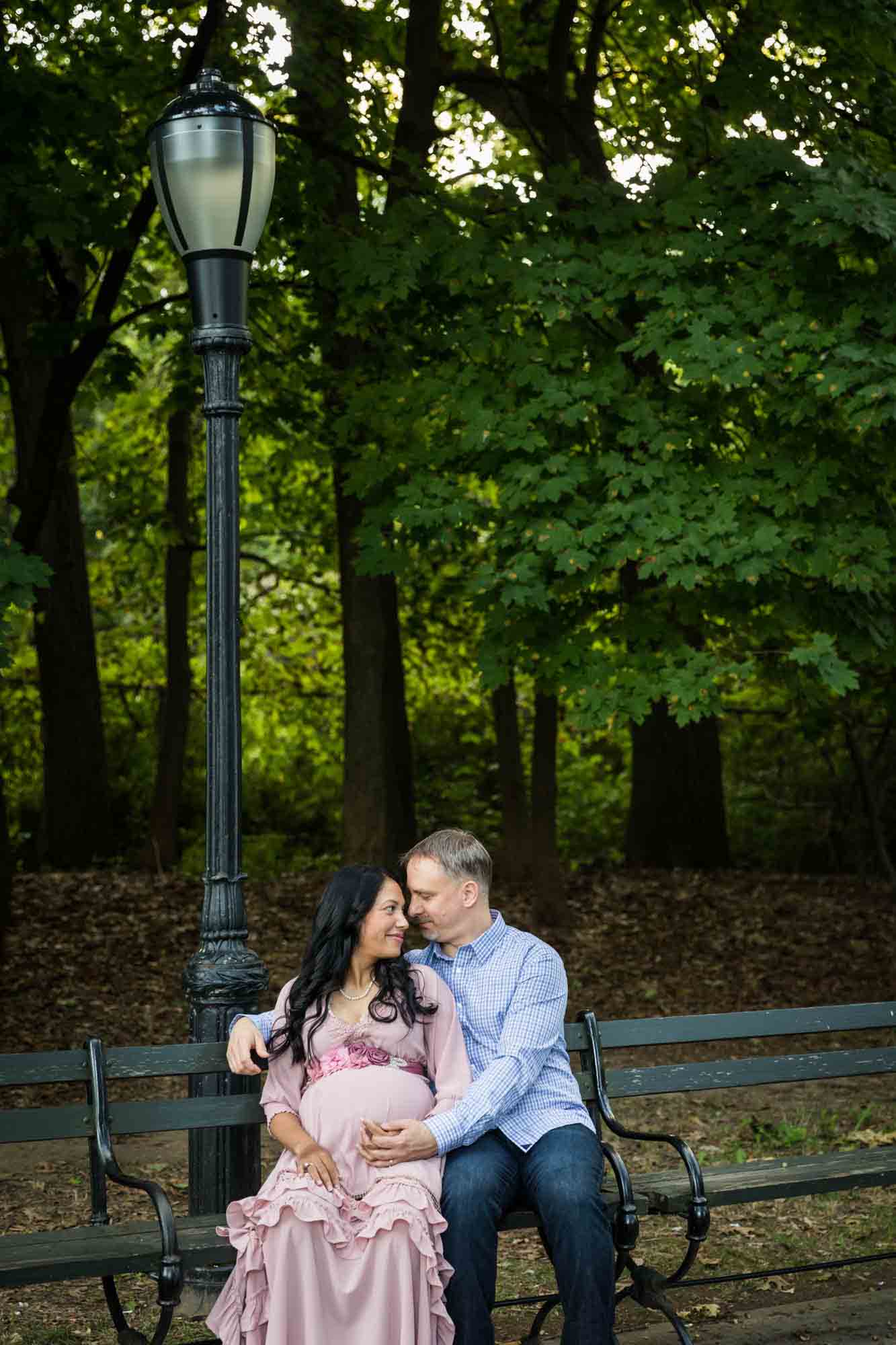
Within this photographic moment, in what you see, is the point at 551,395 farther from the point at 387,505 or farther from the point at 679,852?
the point at 679,852

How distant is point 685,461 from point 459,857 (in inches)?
165

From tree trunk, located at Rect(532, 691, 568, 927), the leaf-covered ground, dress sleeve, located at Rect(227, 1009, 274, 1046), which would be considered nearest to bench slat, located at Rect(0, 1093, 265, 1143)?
dress sleeve, located at Rect(227, 1009, 274, 1046)

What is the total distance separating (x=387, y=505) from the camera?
8469 mm

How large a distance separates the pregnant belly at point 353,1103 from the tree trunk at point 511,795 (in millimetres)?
8883

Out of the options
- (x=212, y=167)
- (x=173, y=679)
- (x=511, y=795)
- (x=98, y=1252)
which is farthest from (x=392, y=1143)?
(x=173, y=679)

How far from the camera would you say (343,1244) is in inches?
148

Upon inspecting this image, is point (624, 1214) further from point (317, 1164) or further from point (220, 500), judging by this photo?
point (220, 500)

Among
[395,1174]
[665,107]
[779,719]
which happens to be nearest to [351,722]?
[665,107]

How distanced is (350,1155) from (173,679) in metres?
10.6

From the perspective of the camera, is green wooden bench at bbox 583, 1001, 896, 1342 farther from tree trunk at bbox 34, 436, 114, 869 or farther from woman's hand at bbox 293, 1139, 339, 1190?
tree trunk at bbox 34, 436, 114, 869

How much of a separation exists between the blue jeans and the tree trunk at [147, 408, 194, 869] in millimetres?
10309

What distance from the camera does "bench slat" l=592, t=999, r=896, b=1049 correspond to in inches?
191

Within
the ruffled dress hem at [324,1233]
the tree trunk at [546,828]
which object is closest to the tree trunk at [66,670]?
the tree trunk at [546,828]

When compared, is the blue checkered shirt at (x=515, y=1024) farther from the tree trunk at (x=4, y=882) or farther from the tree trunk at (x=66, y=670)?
the tree trunk at (x=66, y=670)
